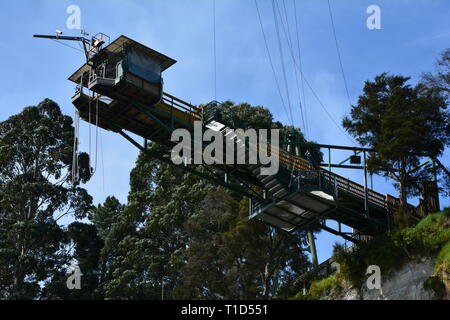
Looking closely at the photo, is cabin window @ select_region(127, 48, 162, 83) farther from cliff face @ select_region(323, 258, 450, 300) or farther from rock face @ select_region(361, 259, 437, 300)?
rock face @ select_region(361, 259, 437, 300)

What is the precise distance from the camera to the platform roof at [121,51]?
3906 cm

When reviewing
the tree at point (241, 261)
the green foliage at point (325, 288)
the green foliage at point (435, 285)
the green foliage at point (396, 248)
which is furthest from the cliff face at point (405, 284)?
Answer: the tree at point (241, 261)

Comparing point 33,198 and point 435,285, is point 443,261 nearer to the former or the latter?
point 435,285

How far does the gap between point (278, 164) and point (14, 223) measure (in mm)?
23593

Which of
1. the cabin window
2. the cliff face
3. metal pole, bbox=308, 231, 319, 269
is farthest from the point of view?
metal pole, bbox=308, 231, 319, 269

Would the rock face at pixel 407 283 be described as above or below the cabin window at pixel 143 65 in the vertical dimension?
below

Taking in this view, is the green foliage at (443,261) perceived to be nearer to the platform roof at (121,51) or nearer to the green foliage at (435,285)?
the green foliage at (435,285)

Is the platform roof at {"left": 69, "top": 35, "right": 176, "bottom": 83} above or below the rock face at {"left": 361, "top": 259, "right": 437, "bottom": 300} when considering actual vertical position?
above

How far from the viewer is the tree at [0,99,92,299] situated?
55.3 m

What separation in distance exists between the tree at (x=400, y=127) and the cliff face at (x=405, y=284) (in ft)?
12.4

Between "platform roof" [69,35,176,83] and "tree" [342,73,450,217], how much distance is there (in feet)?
30.1

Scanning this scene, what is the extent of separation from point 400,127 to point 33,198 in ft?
88.3

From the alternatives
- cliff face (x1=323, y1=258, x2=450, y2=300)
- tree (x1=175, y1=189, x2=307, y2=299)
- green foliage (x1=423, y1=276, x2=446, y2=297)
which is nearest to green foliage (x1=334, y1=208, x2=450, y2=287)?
cliff face (x1=323, y1=258, x2=450, y2=300)
